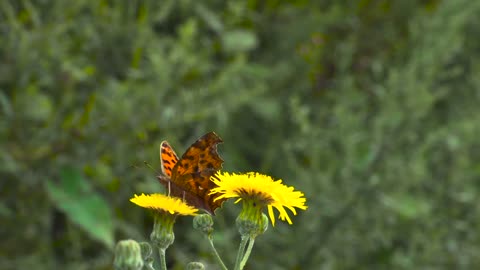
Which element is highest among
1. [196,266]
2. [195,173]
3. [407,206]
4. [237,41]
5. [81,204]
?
[237,41]

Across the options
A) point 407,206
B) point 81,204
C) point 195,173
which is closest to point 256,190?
point 195,173

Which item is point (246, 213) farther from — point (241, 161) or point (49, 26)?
point (241, 161)

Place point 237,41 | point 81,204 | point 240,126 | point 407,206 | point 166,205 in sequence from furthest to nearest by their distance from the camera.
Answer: point 240,126 → point 237,41 → point 407,206 → point 81,204 → point 166,205

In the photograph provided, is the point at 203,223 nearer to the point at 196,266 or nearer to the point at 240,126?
the point at 196,266

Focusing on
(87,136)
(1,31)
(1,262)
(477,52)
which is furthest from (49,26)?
(477,52)

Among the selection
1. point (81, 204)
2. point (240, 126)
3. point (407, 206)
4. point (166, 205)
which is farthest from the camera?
point (240, 126)
